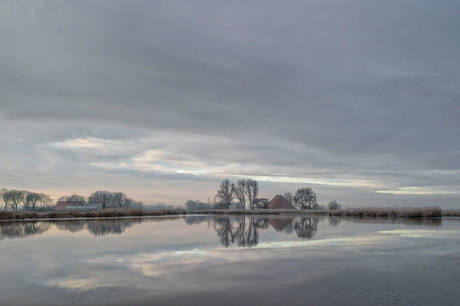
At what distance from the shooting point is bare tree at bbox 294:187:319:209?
90000 millimetres

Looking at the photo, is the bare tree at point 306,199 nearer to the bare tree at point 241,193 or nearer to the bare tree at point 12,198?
the bare tree at point 241,193

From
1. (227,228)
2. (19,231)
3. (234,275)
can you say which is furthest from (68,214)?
(234,275)

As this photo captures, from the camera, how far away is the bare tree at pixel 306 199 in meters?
90.0

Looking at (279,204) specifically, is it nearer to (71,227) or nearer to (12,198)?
(71,227)

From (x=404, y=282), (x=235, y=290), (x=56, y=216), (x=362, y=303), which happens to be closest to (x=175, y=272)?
(x=235, y=290)

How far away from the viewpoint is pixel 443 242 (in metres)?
16.0

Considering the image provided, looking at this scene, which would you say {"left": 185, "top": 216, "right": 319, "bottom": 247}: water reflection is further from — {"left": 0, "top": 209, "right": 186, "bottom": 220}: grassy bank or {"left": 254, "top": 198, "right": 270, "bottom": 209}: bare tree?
{"left": 254, "top": 198, "right": 270, "bottom": 209}: bare tree

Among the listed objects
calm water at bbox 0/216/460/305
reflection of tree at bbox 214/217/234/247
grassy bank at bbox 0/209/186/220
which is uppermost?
calm water at bbox 0/216/460/305

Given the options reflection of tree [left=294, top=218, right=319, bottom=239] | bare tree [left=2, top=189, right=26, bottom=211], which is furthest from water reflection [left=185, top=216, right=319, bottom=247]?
bare tree [left=2, top=189, right=26, bottom=211]

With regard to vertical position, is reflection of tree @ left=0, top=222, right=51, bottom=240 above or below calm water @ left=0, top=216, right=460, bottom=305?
below

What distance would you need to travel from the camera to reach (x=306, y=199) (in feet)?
296

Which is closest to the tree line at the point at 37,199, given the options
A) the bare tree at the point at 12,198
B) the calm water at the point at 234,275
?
the bare tree at the point at 12,198

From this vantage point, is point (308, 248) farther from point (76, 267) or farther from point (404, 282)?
point (76, 267)

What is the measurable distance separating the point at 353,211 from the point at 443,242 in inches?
1344
